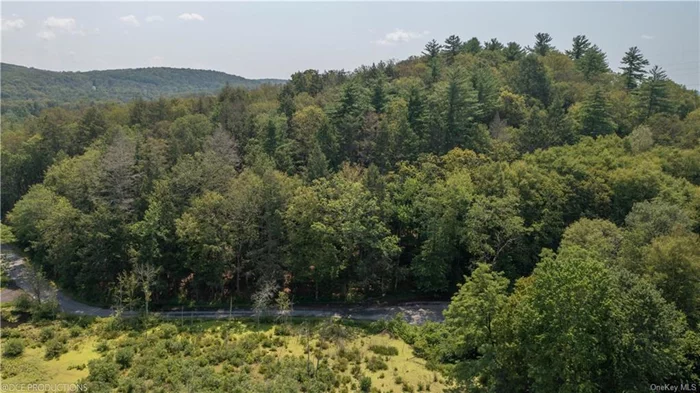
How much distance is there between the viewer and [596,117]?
5175 cm

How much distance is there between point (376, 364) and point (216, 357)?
416 inches

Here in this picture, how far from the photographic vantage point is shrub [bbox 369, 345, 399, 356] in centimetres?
2991

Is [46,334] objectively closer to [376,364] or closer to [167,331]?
[167,331]

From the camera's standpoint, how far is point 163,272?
4125 centimetres

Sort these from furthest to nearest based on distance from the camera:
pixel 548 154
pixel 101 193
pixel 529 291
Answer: pixel 101 193
pixel 548 154
pixel 529 291

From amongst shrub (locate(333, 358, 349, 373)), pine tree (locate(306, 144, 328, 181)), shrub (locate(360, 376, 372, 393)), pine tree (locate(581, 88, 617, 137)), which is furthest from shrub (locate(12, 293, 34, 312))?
pine tree (locate(581, 88, 617, 137))

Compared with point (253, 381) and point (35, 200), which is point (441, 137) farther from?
point (35, 200)

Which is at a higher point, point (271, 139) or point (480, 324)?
point (271, 139)

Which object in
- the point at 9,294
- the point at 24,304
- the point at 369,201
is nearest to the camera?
the point at 369,201

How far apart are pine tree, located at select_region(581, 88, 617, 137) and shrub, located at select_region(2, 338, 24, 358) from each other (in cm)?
5798

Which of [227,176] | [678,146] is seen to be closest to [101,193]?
[227,176]

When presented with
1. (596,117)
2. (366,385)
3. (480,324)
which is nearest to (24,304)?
(366,385)

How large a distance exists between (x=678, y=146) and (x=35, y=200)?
70184 mm

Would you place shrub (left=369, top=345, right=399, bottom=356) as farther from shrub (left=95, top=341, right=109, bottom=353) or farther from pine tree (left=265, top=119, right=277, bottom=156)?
pine tree (left=265, top=119, right=277, bottom=156)
